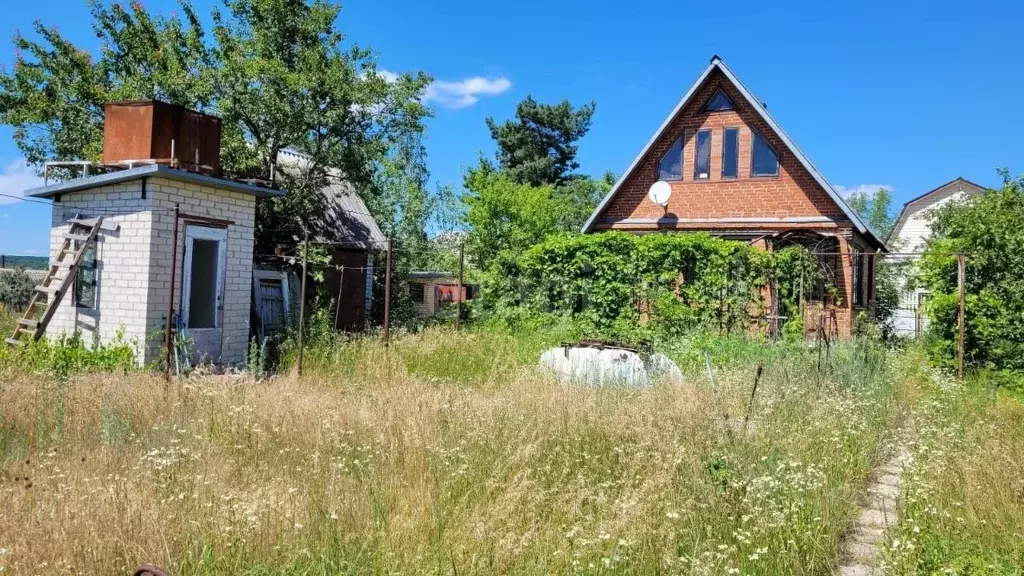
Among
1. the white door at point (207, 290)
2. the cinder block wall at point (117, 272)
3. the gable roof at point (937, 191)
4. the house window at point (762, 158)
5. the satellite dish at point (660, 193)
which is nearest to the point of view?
the cinder block wall at point (117, 272)

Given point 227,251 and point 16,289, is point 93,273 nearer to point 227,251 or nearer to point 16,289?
point 227,251

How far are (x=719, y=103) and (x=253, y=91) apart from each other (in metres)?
11.0

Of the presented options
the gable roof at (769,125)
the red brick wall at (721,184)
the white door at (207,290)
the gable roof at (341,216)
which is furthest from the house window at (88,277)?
the red brick wall at (721,184)

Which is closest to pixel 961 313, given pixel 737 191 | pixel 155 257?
pixel 737 191

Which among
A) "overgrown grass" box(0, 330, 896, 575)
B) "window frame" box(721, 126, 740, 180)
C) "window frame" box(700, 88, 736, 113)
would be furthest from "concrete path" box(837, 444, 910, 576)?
"window frame" box(700, 88, 736, 113)

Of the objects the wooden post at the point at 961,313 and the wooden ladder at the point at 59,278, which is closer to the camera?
the wooden post at the point at 961,313

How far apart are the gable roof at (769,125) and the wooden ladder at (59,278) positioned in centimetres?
1121

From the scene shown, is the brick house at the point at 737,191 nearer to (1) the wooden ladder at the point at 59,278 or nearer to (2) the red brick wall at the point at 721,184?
(2) the red brick wall at the point at 721,184

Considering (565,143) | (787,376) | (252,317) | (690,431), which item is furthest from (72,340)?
(565,143)

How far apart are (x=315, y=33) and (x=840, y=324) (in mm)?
14208

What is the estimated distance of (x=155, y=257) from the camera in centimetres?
954

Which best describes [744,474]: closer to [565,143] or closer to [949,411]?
[949,411]

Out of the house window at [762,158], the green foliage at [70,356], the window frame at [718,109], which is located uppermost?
the window frame at [718,109]

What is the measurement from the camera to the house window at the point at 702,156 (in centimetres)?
1689
